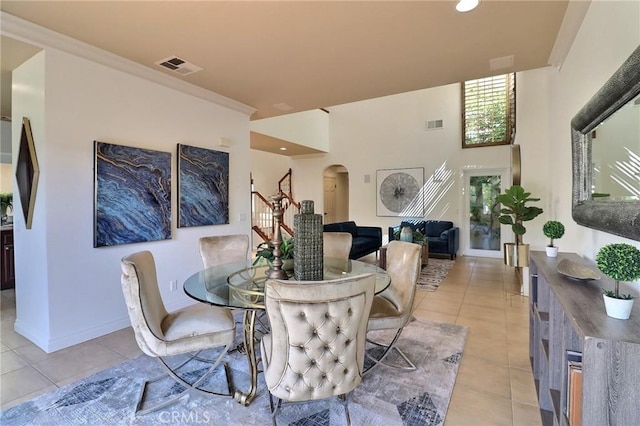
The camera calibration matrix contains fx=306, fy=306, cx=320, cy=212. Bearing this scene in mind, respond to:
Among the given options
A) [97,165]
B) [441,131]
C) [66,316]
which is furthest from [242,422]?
[441,131]

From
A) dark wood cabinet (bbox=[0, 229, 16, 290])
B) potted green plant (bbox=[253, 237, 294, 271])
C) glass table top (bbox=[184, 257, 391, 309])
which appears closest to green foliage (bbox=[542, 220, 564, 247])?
glass table top (bbox=[184, 257, 391, 309])

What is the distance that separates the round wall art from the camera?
781 cm

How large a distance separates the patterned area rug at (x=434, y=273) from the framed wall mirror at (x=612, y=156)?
2906 mm

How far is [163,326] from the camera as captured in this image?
6.82ft

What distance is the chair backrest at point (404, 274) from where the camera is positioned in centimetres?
234

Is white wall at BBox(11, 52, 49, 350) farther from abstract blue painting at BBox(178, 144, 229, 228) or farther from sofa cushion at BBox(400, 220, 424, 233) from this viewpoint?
sofa cushion at BBox(400, 220, 424, 233)

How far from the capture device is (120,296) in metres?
3.09

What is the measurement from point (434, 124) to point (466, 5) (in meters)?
5.80

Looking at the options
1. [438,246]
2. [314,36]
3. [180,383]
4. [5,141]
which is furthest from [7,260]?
[438,246]

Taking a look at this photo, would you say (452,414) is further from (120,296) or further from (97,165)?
(97,165)

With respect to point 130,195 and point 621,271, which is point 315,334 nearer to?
point 621,271

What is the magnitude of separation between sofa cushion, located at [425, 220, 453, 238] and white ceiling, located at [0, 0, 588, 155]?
4184 millimetres

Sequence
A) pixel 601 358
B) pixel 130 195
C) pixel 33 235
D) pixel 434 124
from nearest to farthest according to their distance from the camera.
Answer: pixel 601 358, pixel 33 235, pixel 130 195, pixel 434 124

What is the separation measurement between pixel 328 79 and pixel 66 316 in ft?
11.4
